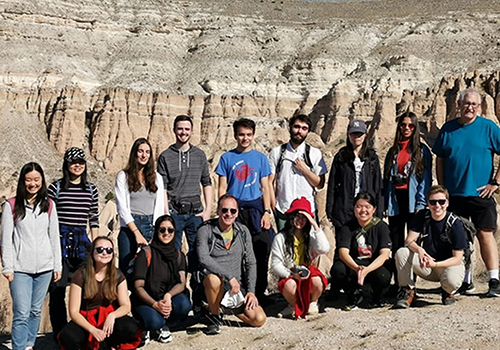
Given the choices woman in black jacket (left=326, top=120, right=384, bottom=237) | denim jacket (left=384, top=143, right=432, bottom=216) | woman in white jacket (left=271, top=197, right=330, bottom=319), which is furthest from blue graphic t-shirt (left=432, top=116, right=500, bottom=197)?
woman in white jacket (left=271, top=197, right=330, bottom=319)

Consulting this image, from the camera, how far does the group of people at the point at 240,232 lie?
7676 mm

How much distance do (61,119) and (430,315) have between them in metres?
54.1

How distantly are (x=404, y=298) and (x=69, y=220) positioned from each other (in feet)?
14.9

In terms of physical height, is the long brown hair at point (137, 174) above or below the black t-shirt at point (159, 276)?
above

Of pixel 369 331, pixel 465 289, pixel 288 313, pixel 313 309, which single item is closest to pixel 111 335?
pixel 288 313

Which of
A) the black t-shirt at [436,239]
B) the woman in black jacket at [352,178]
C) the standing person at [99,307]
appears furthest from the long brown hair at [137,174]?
the black t-shirt at [436,239]

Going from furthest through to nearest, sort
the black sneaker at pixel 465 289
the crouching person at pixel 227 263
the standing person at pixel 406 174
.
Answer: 1. the black sneaker at pixel 465 289
2. the standing person at pixel 406 174
3. the crouching person at pixel 227 263

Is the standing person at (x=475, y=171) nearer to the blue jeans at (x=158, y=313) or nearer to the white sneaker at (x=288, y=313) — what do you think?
the white sneaker at (x=288, y=313)

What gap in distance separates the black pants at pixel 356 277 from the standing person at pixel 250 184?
3.46 ft

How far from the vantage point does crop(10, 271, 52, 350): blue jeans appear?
299 inches

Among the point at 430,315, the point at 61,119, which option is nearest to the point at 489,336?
the point at 430,315

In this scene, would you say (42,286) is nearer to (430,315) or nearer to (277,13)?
(430,315)

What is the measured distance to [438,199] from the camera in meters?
8.64

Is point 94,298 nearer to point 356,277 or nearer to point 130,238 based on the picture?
point 130,238
